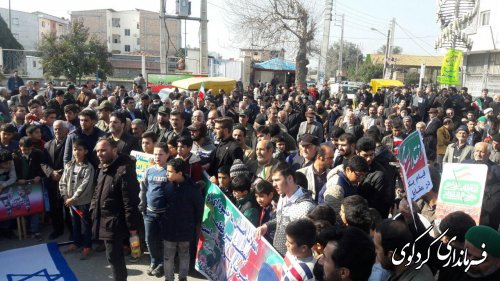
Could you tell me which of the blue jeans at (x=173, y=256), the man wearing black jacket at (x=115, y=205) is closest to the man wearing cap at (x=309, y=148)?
the blue jeans at (x=173, y=256)

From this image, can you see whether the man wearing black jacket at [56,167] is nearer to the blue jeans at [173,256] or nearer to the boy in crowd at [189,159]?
the boy in crowd at [189,159]

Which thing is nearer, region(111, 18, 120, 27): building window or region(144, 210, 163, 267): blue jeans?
region(144, 210, 163, 267): blue jeans

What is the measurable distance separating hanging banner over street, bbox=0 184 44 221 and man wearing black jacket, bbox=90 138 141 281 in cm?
199

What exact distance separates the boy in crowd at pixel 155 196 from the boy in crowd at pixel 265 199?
1143 millimetres

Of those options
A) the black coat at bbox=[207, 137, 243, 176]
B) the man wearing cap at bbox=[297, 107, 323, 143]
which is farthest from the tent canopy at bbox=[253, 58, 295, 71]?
the black coat at bbox=[207, 137, 243, 176]

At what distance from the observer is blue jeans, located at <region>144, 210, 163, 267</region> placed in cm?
475

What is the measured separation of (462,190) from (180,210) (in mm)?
3042

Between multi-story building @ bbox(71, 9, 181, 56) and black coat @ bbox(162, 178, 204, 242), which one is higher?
multi-story building @ bbox(71, 9, 181, 56)

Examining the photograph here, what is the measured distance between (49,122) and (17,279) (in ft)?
11.7

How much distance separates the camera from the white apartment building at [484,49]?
2467cm

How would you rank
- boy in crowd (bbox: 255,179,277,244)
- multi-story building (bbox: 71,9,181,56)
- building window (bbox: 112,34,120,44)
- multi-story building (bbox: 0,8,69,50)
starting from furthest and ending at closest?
1. building window (bbox: 112,34,120,44)
2. multi-story building (bbox: 71,9,181,56)
3. multi-story building (bbox: 0,8,69,50)
4. boy in crowd (bbox: 255,179,277,244)

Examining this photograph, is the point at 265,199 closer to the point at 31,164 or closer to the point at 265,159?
the point at 265,159

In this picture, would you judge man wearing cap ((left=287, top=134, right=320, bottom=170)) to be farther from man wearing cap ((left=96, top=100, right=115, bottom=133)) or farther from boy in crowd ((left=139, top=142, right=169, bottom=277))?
man wearing cap ((left=96, top=100, right=115, bottom=133))

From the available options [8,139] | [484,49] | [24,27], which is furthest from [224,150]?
[24,27]
